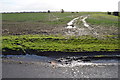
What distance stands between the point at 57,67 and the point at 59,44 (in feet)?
20.6

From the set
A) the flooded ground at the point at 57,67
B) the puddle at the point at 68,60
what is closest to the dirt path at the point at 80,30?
the puddle at the point at 68,60

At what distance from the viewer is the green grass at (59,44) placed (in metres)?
18.2

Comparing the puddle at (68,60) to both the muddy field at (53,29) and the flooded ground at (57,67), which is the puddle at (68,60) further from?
the muddy field at (53,29)

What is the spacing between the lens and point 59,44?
64.9 ft

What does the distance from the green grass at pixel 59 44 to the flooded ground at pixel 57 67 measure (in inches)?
78.0

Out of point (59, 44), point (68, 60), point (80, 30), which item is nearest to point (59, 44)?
point (59, 44)

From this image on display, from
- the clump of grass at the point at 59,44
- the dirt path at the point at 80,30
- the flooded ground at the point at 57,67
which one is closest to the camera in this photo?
the flooded ground at the point at 57,67

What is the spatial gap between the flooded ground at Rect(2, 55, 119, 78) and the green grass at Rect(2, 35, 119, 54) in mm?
1980

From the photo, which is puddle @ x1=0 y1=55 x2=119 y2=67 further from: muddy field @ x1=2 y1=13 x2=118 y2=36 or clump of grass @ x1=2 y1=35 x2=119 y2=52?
muddy field @ x1=2 y1=13 x2=118 y2=36

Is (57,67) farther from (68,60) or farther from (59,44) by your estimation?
(59,44)

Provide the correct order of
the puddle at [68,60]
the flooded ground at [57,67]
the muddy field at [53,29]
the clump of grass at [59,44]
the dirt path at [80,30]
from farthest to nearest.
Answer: the muddy field at [53,29], the dirt path at [80,30], the clump of grass at [59,44], the puddle at [68,60], the flooded ground at [57,67]

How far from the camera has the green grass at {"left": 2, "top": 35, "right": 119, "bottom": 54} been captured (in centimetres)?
1823

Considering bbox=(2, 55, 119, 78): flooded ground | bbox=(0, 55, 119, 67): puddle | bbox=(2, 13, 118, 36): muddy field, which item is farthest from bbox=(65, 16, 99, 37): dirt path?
bbox=(2, 55, 119, 78): flooded ground

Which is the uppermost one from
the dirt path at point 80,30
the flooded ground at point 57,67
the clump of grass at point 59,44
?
the dirt path at point 80,30
